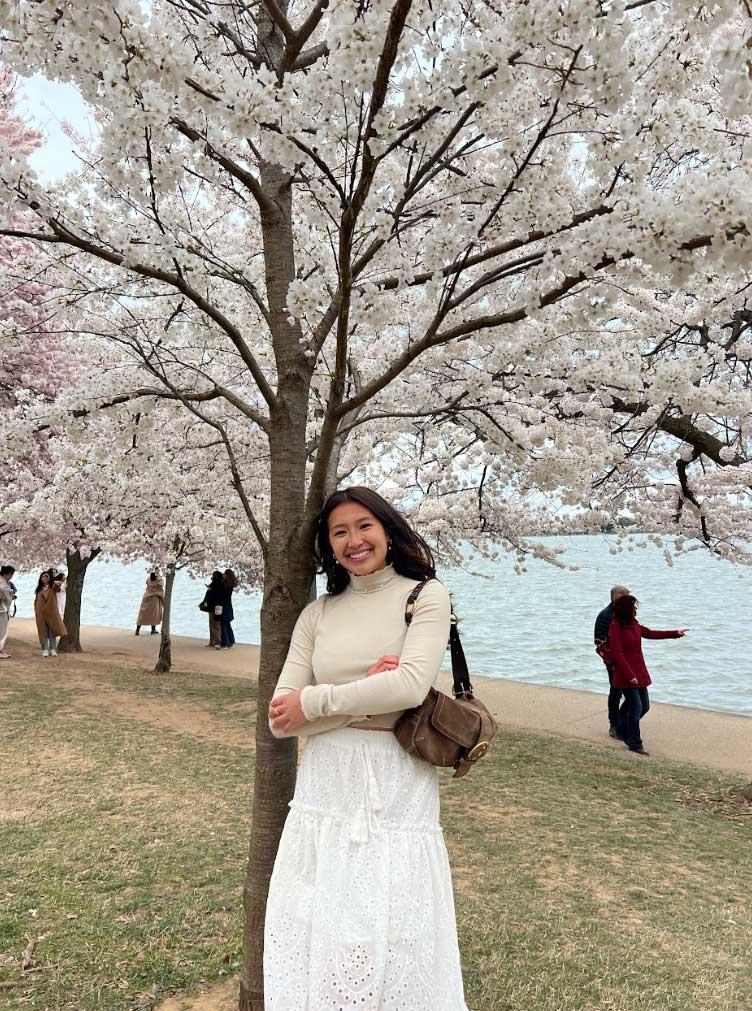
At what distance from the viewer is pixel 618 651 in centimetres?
823

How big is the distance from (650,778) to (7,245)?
10943mm

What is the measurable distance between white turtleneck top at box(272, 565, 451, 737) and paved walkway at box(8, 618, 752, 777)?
670cm

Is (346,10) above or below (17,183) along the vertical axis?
above

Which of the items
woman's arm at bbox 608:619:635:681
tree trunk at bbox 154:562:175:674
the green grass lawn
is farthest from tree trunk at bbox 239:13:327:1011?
tree trunk at bbox 154:562:175:674

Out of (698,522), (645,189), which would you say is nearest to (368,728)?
(645,189)

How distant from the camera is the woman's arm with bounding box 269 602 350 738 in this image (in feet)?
7.17

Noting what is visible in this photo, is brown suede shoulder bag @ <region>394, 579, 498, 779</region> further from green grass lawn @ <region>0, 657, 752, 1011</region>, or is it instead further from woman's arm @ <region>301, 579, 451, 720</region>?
green grass lawn @ <region>0, 657, 752, 1011</region>

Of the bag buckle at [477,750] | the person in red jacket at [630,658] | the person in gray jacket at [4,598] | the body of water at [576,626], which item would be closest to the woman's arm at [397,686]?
the bag buckle at [477,750]

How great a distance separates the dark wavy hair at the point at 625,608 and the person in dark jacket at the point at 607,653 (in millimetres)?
135

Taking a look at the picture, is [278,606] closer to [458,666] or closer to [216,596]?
[458,666]

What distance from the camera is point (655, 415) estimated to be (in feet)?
22.2

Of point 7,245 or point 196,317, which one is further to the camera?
point 7,245

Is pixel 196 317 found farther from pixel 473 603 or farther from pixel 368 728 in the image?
pixel 473 603

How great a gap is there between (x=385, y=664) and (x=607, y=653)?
7.06 metres
